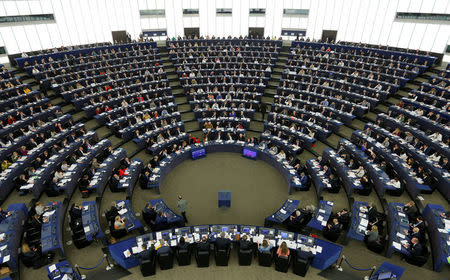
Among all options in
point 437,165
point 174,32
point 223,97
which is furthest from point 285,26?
point 437,165

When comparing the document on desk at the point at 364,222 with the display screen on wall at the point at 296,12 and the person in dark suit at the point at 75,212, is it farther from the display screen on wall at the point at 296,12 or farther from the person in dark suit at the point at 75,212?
the display screen on wall at the point at 296,12

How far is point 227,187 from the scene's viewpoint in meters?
15.8

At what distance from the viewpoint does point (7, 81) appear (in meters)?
20.4

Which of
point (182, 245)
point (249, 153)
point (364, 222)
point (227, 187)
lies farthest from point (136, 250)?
point (249, 153)

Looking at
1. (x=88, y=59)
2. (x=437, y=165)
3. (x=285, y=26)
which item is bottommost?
(x=437, y=165)

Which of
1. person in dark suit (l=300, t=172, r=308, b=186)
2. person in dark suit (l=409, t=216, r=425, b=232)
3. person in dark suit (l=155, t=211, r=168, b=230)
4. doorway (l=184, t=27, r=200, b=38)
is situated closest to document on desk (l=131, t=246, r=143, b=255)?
person in dark suit (l=155, t=211, r=168, b=230)

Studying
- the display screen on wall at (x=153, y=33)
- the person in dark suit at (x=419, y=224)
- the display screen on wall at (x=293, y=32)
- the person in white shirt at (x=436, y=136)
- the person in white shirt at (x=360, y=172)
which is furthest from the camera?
the display screen on wall at (x=153, y=33)

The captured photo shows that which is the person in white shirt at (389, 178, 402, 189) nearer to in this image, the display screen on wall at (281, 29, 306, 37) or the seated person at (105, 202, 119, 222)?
the seated person at (105, 202, 119, 222)

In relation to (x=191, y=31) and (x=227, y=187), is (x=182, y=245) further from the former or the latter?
(x=191, y=31)

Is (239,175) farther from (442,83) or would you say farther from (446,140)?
(442,83)

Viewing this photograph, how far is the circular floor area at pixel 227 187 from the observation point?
542 inches

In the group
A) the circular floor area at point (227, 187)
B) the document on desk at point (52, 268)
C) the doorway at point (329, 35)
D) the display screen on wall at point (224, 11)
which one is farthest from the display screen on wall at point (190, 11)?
the document on desk at point (52, 268)

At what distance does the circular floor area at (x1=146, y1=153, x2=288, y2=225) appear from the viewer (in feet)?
45.2

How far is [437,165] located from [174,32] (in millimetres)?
32484
